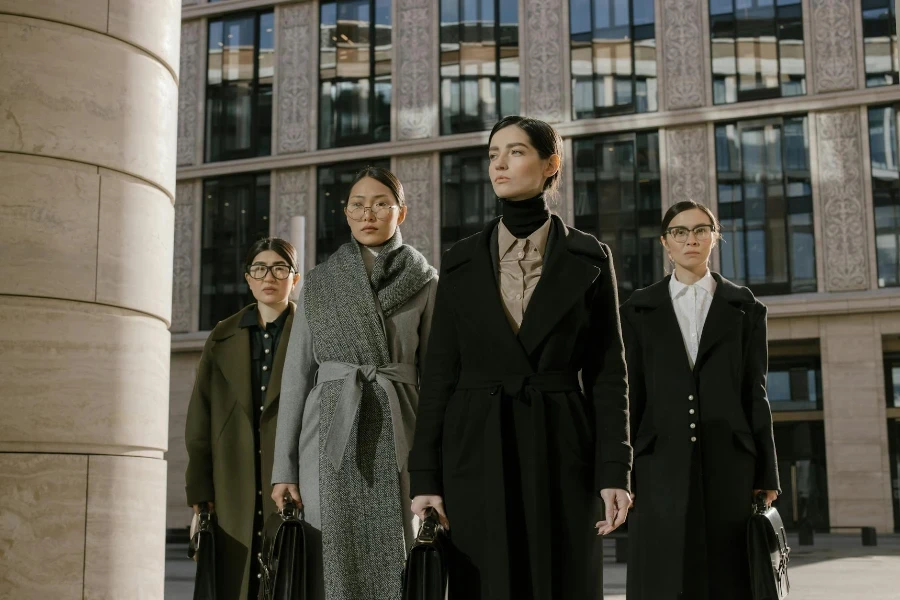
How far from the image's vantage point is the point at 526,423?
3.61 metres

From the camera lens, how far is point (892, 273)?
2867 cm

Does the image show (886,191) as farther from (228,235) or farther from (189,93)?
(189,93)

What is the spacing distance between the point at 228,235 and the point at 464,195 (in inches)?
318

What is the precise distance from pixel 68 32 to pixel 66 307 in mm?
1286

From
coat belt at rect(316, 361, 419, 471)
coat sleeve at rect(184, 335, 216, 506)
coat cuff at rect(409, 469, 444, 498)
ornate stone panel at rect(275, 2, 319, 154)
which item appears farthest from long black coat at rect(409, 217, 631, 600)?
ornate stone panel at rect(275, 2, 319, 154)

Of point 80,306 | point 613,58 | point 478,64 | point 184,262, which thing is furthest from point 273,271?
point 184,262

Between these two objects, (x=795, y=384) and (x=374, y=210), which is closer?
(x=374, y=210)

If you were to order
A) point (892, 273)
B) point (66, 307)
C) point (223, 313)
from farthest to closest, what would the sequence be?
point (223, 313), point (892, 273), point (66, 307)

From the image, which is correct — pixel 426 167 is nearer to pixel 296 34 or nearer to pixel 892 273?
pixel 296 34

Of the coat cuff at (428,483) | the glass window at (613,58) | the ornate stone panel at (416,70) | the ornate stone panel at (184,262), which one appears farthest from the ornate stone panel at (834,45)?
the coat cuff at (428,483)

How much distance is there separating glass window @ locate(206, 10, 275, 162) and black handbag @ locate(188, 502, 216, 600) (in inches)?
1203

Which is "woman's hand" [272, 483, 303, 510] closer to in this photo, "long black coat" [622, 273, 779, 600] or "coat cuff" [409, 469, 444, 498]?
"coat cuff" [409, 469, 444, 498]

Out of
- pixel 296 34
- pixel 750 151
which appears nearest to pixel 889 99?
pixel 750 151

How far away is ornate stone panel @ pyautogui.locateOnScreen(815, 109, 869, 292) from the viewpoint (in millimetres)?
28938
